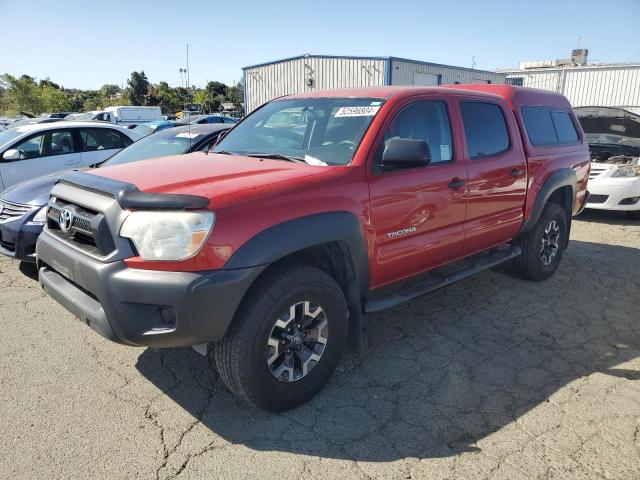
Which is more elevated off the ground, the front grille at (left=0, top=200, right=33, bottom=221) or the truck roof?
the truck roof

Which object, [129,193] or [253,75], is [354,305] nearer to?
[129,193]

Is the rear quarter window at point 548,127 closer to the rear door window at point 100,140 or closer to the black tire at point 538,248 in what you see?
the black tire at point 538,248

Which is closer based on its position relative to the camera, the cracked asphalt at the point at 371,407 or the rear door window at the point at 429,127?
the cracked asphalt at the point at 371,407

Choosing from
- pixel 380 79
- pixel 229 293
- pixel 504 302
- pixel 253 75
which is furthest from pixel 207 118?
pixel 229 293

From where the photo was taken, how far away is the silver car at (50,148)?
277 inches

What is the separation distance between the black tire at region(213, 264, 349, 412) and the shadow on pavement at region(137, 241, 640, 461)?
17 cm

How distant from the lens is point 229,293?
7.84ft

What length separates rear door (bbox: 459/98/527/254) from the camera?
12.7 ft

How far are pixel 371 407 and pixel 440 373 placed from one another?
66cm

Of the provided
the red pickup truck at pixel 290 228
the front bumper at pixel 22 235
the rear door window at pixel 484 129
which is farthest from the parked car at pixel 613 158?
the front bumper at pixel 22 235

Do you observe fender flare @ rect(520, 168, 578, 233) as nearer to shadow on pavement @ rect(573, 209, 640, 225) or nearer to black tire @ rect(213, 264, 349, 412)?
black tire @ rect(213, 264, 349, 412)

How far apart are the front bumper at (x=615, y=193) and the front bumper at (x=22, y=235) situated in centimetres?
802

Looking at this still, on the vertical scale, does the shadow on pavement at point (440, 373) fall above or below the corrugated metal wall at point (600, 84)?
below

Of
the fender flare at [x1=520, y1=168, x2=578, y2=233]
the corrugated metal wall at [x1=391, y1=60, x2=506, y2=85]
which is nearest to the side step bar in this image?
the fender flare at [x1=520, y1=168, x2=578, y2=233]
